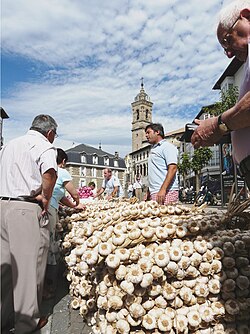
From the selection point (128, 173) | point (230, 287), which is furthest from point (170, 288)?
point (128, 173)

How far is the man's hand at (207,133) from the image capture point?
1.72 metres

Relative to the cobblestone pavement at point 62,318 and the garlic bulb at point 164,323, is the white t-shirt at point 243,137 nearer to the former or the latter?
the garlic bulb at point 164,323

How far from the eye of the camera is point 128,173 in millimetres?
96688

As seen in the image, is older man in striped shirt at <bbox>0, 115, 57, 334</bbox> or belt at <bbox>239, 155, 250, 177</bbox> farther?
older man in striped shirt at <bbox>0, 115, 57, 334</bbox>

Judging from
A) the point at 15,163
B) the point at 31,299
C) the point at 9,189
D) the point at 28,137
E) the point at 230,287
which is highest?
the point at 28,137

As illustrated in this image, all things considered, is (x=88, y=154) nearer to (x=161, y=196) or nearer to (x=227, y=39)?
(x=161, y=196)

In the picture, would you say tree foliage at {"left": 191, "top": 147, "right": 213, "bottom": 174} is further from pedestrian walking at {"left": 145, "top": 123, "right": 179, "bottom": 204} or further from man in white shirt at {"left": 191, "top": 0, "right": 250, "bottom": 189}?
man in white shirt at {"left": 191, "top": 0, "right": 250, "bottom": 189}

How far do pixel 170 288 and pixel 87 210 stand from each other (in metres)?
2.05

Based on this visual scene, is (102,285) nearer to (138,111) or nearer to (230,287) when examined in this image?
(230,287)

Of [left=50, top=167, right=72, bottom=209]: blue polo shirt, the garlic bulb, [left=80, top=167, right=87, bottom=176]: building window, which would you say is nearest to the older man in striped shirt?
[left=50, top=167, right=72, bottom=209]: blue polo shirt

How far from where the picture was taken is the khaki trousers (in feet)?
8.05

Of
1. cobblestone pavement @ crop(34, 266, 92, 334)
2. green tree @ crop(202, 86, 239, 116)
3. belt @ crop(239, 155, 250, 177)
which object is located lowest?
cobblestone pavement @ crop(34, 266, 92, 334)

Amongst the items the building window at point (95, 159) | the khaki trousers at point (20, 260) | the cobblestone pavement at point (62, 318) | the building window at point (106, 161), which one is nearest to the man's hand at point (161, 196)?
the cobblestone pavement at point (62, 318)

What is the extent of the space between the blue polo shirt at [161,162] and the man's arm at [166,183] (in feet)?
0.25
